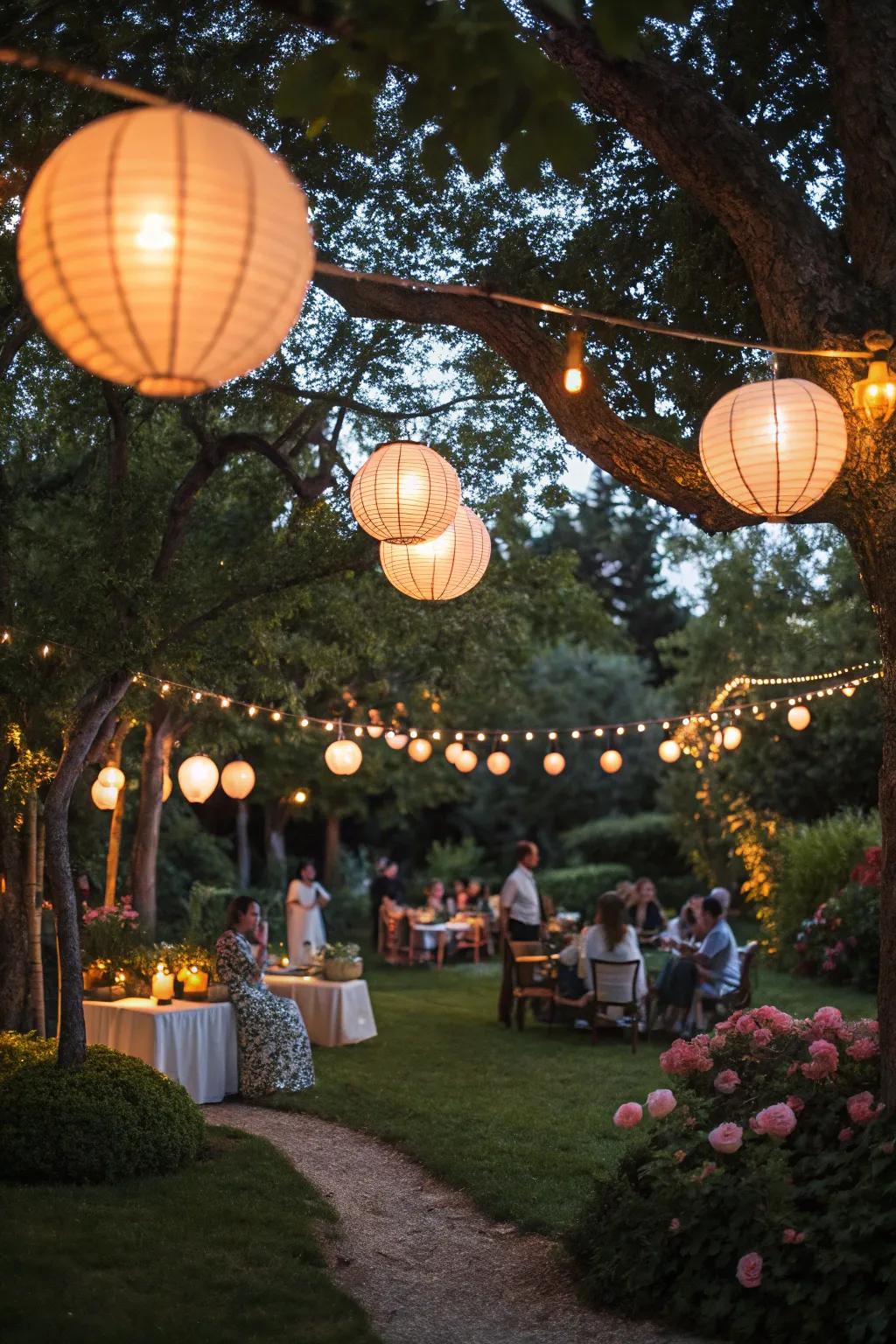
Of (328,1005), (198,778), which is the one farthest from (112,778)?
(328,1005)

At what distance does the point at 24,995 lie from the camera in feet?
31.4

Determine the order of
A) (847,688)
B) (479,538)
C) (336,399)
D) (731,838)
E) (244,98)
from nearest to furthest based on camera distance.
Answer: (479,538), (244,98), (336,399), (847,688), (731,838)

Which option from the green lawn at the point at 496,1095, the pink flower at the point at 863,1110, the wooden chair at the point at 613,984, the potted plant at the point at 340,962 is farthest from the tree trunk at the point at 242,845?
the pink flower at the point at 863,1110

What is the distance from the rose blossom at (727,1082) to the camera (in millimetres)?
5582

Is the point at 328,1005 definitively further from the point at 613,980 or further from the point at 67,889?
the point at 67,889

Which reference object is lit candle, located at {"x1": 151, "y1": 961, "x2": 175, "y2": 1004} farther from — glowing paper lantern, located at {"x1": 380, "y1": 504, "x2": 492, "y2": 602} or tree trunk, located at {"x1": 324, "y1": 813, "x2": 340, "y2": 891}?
tree trunk, located at {"x1": 324, "y1": 813, "x2": 340, "y2": 891}

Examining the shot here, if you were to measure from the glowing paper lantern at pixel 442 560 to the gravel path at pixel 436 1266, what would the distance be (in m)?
3.19

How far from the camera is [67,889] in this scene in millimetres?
7316

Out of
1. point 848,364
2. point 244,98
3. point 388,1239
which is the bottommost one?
point 388,1239

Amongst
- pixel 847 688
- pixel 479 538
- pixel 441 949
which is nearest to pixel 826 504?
pixel 479 538

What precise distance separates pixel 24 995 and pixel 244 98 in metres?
6.56

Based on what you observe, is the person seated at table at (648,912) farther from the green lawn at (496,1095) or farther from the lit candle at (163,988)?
the lit candle at (163,988)

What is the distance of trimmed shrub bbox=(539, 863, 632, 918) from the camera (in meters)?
23.9

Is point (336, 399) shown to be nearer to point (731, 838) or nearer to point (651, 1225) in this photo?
point (651, 1225)
